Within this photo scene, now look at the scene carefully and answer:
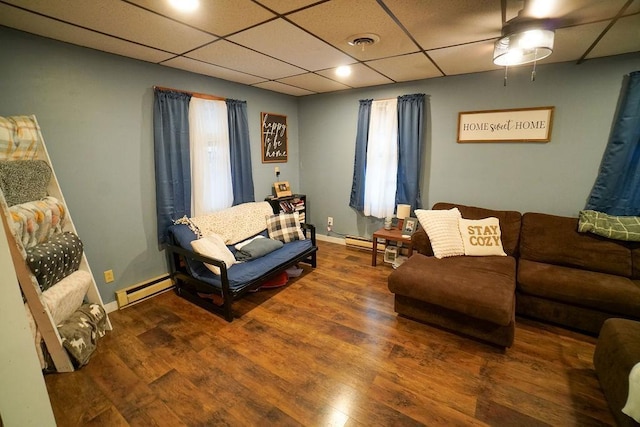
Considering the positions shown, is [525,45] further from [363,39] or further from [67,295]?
[67,295]

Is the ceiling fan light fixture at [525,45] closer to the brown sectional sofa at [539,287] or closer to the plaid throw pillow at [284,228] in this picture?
the brown sectional sofa at [539,287]

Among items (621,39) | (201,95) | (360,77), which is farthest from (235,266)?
(621,39)

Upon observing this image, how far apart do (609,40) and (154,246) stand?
438 centimetres

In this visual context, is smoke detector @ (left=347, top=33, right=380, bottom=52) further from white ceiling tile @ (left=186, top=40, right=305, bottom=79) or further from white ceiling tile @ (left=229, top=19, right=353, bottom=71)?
white ceiling tile @ (left=186, top=40, right=305, bottom=79)

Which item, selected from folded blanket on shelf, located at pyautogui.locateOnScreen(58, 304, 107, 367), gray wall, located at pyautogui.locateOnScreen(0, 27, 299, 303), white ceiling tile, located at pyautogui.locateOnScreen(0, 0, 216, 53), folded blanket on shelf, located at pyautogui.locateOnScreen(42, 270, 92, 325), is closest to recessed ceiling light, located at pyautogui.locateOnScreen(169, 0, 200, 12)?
white ceiling tile, located at pyautogui.locateOnScreen(0, 0, 216, 53)

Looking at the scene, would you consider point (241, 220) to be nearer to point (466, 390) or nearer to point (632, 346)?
point (466, 390)

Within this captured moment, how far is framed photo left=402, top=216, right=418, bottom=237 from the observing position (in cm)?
338

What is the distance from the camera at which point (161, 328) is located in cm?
234

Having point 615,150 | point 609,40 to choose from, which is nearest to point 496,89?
point 609,40

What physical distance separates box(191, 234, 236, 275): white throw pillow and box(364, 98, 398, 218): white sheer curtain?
2123mm

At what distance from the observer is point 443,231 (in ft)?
9.30

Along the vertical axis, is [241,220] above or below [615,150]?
below

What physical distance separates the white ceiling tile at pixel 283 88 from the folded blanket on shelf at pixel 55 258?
2645 mm

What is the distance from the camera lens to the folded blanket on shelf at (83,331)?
6.15ft
